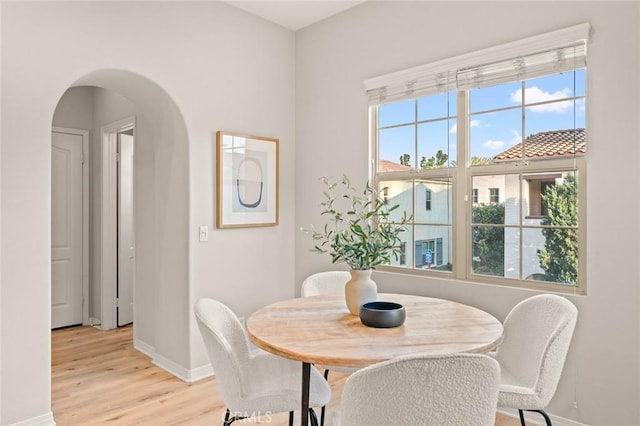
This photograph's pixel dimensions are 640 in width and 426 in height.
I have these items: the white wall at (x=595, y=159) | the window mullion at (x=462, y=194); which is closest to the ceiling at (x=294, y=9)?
the white wall at (x=595, y=159)

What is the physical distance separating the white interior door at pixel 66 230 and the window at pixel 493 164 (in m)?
3.18

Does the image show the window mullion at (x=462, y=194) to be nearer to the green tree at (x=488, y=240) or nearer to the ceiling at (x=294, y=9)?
the green tree at (x=488, y=240)

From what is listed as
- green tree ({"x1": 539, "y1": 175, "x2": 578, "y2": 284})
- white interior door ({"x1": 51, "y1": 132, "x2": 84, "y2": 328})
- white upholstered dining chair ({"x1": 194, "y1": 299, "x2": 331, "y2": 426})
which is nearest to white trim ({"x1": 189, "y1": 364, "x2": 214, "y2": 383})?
white upholstered dining chair ({"x1": 194, "y1": 299, "x2": 331, "y2": 426})

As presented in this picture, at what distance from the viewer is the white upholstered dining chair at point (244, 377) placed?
1.72 meters

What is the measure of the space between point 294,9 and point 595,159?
7.98 ft

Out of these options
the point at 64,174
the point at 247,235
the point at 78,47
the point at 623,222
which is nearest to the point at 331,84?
the point at 247,235

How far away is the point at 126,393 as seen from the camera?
2.97 meters

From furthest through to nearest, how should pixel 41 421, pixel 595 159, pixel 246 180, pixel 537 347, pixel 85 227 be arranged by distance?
pixel 85 227 < pixel 246 180 < pixel 41 421 < pixel 595 159 < pixel 537 347

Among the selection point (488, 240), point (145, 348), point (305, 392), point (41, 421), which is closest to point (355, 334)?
point (305, 392)

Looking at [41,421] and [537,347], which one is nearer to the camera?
[537,347]

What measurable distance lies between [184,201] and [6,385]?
1.48 meters

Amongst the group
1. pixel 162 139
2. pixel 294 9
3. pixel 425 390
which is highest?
pixel 294 9

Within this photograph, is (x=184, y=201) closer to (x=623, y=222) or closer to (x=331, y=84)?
(x=331, y=84)

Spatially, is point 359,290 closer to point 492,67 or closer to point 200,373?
point 492,67
